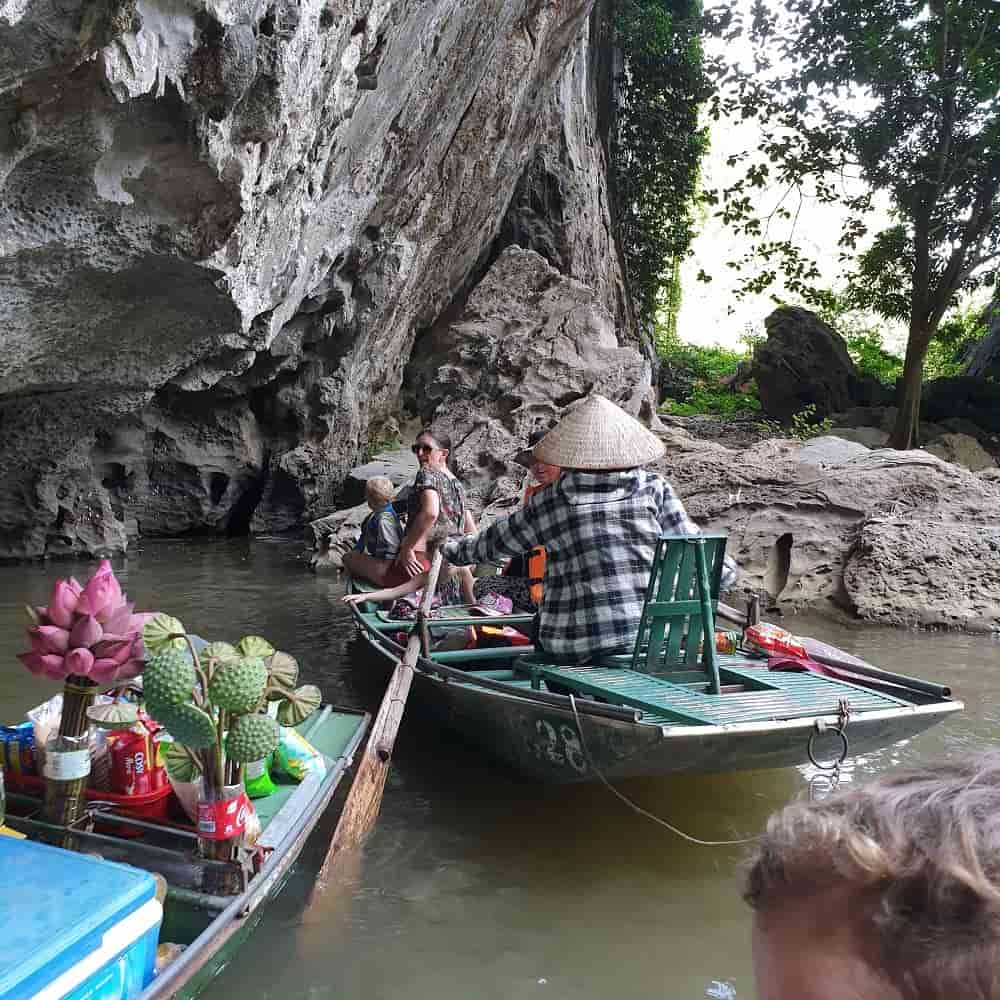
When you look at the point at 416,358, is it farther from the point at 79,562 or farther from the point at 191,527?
the point at 79,562

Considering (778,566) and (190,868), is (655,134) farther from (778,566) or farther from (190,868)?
(190,868)

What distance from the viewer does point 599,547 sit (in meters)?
4.00

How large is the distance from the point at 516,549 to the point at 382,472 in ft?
28.6

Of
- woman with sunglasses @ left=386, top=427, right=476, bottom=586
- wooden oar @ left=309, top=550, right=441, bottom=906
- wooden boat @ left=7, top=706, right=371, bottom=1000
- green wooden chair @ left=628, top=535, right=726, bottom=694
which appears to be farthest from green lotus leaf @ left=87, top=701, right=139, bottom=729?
woman with sunglasses @ left=386, top=427, right=476, bottom=586

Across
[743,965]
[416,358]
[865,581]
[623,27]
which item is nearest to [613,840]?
[743,965]

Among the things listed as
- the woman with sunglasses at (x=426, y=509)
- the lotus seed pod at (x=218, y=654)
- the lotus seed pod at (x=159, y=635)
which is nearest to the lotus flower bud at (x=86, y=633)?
the lotus seed pod at (x=159, y=635)

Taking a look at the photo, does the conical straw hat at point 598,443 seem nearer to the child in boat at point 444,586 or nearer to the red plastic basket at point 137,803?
the child in boat at point 444,586

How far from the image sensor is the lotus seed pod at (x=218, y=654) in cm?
236

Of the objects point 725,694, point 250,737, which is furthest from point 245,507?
point 250,737

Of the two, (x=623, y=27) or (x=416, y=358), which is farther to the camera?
(x=623, y=27)

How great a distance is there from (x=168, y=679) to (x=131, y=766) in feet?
2.26

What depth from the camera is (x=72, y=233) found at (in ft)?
19.0

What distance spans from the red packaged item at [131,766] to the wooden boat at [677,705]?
147 centimetres

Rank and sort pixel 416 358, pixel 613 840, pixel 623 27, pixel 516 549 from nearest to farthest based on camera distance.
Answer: pixel 613 840 → pixel 516 549 → pixel 416 358 → pixel 623 27
